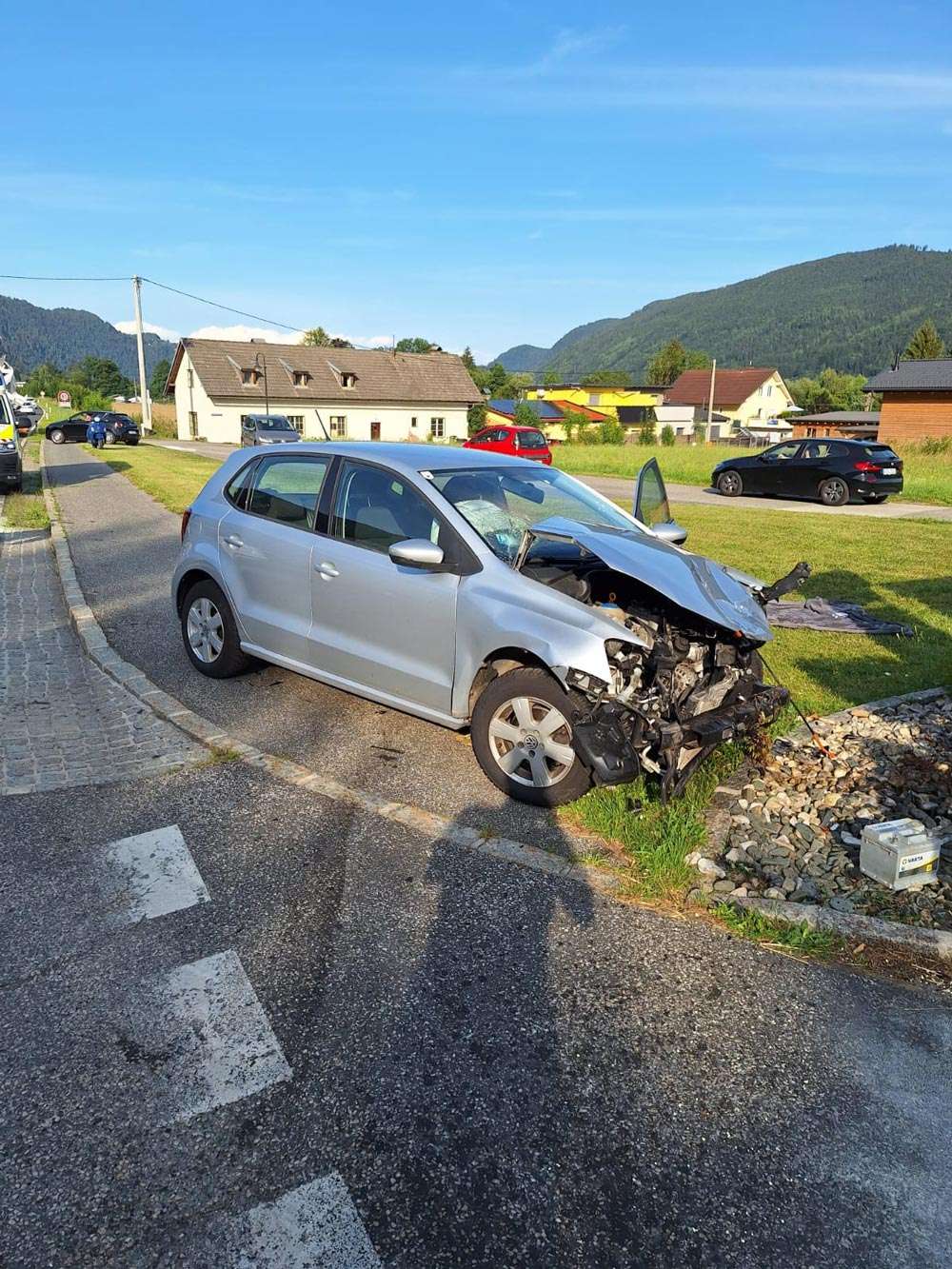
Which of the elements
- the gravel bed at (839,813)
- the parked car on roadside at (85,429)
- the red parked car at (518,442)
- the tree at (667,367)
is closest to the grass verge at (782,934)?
the gravel bed at (839,813)

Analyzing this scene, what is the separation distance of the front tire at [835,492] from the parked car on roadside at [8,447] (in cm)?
1788

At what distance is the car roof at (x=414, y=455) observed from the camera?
4.99 metres

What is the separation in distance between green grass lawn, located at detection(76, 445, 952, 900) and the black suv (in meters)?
3.75

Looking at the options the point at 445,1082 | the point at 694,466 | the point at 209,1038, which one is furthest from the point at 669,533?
the point at 694,466

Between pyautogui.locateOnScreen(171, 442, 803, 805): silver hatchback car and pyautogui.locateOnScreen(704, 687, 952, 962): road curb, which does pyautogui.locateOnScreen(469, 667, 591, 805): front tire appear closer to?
pyautogui.locateOnScreen(171, 442, 803, 805): silver hatchback car

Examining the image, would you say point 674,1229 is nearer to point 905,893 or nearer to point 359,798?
point 905,893

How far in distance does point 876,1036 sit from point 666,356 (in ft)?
455

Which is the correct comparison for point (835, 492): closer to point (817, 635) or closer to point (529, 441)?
point (529, 441)

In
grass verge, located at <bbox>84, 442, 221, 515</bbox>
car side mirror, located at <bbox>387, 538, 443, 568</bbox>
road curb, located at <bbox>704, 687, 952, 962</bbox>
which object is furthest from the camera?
grass verge, located at <bbox>84, 442, 221, 515</bbox>

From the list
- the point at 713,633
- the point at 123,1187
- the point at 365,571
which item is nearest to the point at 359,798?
the point at 365,571

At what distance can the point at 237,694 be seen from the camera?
5973 mm

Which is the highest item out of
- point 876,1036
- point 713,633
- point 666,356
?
point 666,356

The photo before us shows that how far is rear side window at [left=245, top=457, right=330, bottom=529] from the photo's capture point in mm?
5285

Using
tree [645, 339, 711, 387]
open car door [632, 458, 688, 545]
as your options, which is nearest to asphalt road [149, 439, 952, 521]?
open car door [632, 458, 688, 545]
